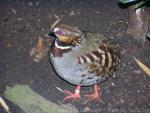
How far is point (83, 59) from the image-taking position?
4176 millimetres

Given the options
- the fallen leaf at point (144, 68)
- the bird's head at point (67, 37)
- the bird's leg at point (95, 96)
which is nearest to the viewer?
the bird's head at point (67, 37)

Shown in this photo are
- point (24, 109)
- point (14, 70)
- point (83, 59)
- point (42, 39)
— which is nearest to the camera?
point (83, 59)

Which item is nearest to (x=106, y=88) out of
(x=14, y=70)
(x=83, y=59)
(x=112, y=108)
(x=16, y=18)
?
(x=112, y=108)

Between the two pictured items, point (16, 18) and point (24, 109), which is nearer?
point (24, 109)

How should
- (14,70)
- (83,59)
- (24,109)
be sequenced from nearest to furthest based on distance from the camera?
(83,59) < (24,109) < (14,70)

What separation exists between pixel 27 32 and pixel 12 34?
18 cm

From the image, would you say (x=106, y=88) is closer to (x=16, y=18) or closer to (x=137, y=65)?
(x=137, y=65)

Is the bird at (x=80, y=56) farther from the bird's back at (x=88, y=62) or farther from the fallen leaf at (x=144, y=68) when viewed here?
the fallen leaf at (x=144, y=68)

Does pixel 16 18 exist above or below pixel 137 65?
A: above

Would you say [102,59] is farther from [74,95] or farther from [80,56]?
[74,95]

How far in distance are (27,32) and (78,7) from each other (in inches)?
29.9

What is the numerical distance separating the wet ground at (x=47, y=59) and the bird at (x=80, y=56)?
0.44 meters

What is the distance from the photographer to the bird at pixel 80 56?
416 cm

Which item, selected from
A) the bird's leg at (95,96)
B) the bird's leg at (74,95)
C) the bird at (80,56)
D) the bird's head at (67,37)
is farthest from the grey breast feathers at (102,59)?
the bird's leg at (74,95)
